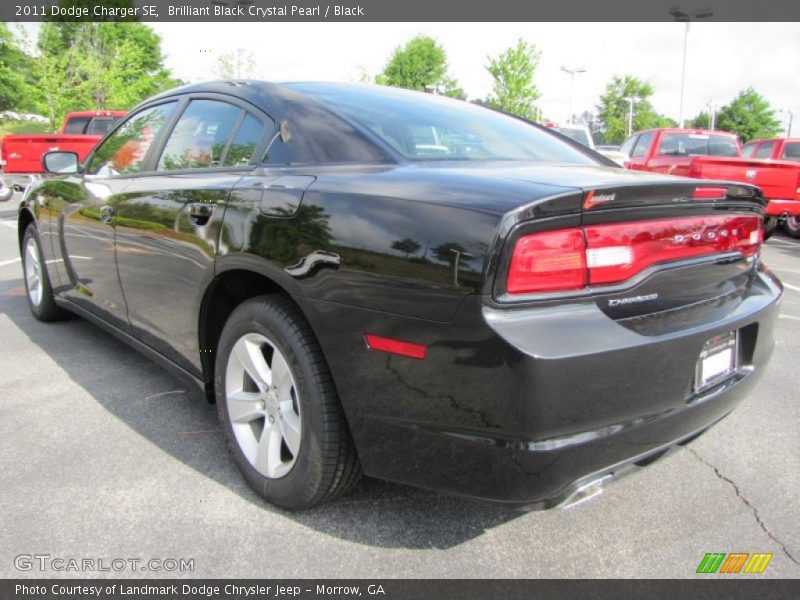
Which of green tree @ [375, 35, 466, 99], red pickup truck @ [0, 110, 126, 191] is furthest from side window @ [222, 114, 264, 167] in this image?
green tree @ [375, 35, 466, 99]

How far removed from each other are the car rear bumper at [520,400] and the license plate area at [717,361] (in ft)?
0.13

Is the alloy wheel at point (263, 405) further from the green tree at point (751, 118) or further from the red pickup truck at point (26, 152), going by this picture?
the green tree at point (751, 118)

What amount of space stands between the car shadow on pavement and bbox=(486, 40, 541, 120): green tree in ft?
94.9

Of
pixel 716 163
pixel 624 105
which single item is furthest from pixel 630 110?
pixel 716 163

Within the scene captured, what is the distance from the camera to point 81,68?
91.7ft

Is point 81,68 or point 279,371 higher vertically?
point 81,68

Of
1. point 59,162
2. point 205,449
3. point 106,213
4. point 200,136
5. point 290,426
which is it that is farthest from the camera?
point 59,162

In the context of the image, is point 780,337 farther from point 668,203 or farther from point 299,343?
point 299,343

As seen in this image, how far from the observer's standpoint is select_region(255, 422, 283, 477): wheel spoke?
2.36m

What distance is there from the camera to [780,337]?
15.7 feet

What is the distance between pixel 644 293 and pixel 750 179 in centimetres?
927

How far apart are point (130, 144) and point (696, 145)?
10.9m

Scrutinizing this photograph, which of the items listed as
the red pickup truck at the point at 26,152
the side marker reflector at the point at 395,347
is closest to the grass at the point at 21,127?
the red pickup truck at the point at 26,152

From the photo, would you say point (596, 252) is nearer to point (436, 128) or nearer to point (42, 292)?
point (436, 128)
